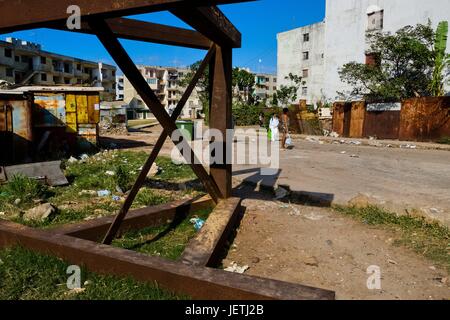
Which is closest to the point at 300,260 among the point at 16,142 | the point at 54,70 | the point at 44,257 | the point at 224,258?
the point at 224,258

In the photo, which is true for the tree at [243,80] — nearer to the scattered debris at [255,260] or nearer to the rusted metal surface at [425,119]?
the rusted metal surface at [425,119]

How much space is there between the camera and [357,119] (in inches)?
730

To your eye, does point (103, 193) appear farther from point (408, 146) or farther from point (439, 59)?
point (439, 59)

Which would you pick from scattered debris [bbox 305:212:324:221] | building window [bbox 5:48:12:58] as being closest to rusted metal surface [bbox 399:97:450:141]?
scattered debris [bbox 305:212:324:221]

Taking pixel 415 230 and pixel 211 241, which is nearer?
pixel 211 241

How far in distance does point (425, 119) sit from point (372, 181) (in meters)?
11.7

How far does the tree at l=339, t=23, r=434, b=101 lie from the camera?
734 inches

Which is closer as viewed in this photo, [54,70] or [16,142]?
[16,142]

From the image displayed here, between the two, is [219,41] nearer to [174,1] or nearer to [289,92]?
[174,1]

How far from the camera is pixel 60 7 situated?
2.14 meters

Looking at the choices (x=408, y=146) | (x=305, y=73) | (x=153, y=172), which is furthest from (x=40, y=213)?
(x=305, y=73)

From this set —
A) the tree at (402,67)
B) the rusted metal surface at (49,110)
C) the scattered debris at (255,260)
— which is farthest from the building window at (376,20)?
the scattered debris at (255,260)

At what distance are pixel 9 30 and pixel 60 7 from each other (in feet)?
1.99

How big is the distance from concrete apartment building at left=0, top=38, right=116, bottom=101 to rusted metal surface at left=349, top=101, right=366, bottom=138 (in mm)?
30401
